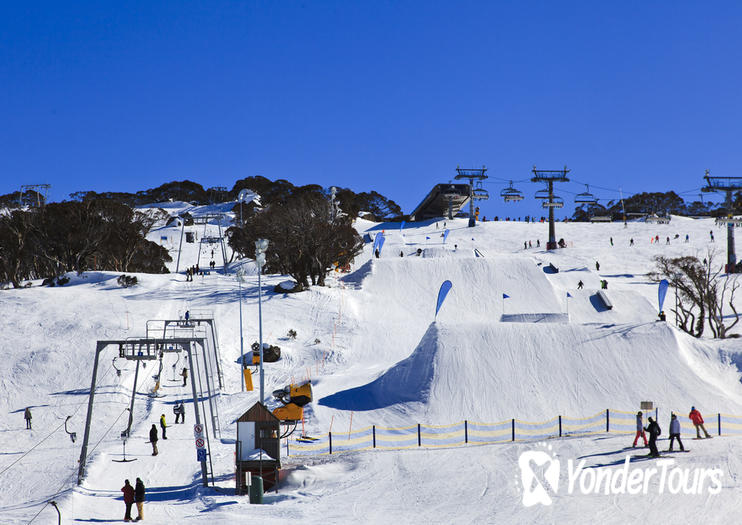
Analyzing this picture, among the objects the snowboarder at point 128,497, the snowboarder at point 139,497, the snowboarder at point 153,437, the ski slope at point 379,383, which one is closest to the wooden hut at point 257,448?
the ski slope at point 379,383

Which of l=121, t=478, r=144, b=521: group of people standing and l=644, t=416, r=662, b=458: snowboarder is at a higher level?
l=644, t=416, r=662, b=458: snowboarder

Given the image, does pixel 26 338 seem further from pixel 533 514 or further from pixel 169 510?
pixel 533 514

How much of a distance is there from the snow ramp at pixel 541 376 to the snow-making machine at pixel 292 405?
1.06 m

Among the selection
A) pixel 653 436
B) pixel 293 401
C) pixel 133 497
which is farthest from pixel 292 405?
pixel 653 436

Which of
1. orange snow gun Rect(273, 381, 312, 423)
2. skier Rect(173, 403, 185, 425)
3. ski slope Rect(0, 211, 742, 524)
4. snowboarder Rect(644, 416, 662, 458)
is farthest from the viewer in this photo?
skier Rect(173, 403, 185, 425)

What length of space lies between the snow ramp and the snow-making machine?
41.9 inches

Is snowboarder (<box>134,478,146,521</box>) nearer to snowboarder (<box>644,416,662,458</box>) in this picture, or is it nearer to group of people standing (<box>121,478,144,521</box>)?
group of people standing (<box>121,478,144,521</box>)

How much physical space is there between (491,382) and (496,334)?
4.16m

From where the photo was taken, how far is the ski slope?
1867 centimetres

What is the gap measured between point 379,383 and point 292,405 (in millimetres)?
6647

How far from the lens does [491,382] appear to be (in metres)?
32.2

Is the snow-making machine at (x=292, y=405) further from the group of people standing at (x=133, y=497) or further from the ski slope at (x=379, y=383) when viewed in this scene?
the group of people standing at (x=133, y=497)

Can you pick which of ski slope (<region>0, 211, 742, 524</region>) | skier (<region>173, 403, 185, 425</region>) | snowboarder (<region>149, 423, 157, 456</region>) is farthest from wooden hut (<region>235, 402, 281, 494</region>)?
skier (<region>173, 403, 185, 425</region>)

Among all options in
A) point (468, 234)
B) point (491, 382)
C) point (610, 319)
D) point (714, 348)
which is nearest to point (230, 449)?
point (491, 382)
